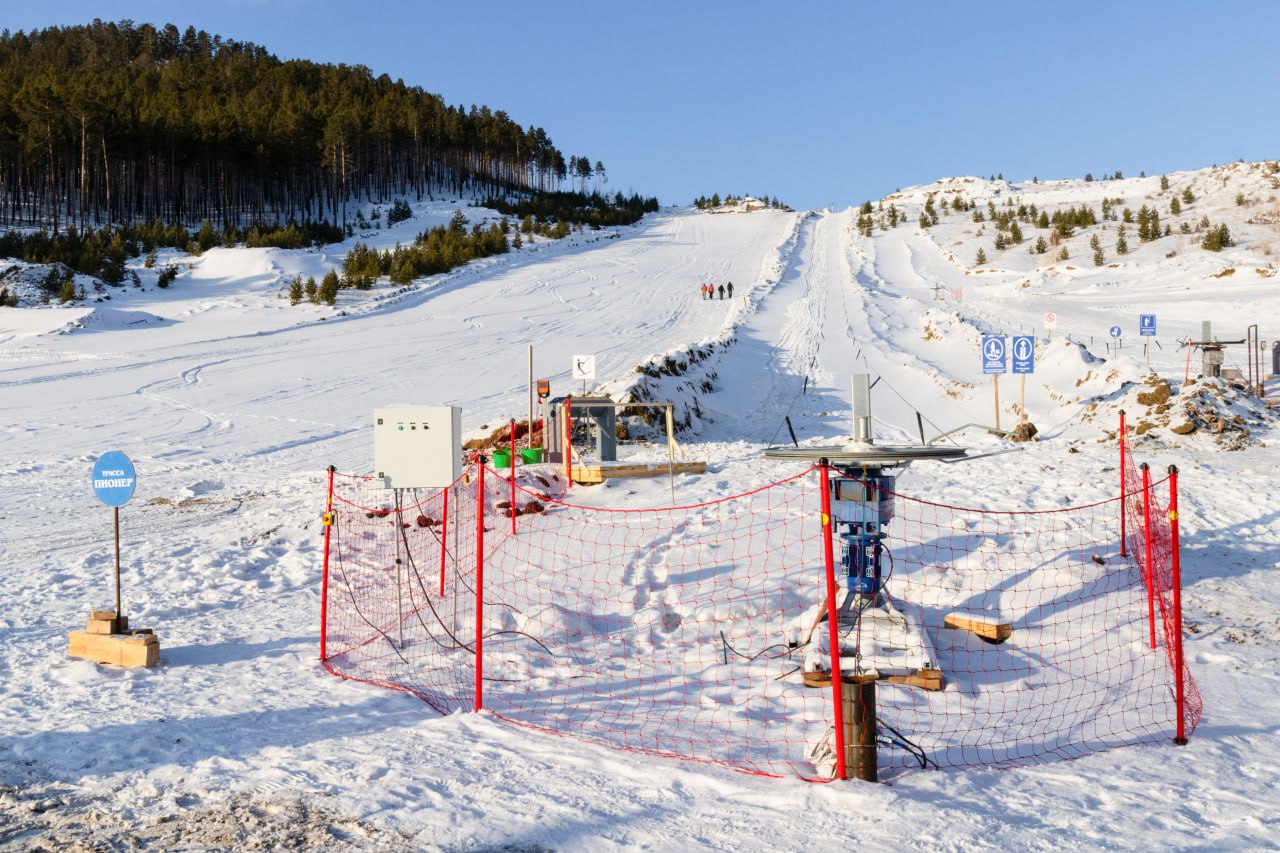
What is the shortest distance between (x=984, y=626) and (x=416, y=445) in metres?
5.48

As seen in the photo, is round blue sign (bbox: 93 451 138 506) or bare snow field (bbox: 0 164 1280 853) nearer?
bare snow field (bbox: 0 164 1280 853)

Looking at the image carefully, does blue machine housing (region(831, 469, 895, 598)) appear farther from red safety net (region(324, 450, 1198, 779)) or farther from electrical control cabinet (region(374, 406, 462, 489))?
electrical control cabinet (region(374, 406, 462, 489))

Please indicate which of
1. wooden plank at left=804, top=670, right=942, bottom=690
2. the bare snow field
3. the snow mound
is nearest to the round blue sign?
the bare snow field

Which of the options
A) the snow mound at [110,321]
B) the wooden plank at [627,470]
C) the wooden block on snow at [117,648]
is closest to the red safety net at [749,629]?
the wooden plank at [627,470]

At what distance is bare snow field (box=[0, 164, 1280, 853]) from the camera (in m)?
4.58

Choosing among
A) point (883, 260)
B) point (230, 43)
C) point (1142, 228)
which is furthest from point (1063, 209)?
point (230, 43)

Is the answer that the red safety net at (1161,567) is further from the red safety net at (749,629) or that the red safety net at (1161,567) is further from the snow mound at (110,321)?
the snow mound at (110,321)

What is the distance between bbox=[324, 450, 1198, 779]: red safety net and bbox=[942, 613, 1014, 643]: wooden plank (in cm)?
3

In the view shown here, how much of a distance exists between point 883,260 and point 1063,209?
24401 millimetres

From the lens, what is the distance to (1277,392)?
20891 millimetres

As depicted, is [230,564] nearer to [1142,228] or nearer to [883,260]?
[883,260]

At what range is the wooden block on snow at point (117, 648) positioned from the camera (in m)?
7.03

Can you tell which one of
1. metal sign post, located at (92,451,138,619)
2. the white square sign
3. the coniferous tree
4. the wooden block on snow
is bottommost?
the wooden block on snow

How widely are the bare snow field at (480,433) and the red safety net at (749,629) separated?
1.66 ft
